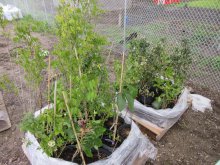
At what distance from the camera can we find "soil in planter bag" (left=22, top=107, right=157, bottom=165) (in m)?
1.50

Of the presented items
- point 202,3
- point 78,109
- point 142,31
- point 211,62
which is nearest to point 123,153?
point 78,109

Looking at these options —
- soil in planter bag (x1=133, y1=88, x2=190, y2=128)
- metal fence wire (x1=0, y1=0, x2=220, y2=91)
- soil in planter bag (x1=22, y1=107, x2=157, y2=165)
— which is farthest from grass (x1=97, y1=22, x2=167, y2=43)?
soil in planter bag (x1=22, y1=107, x2=157, y2=165)

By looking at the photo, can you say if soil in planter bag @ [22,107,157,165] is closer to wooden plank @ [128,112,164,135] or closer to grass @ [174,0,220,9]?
wooden plank @ [128,112,164,135]

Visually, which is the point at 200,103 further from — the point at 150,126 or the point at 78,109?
the point at 78,109

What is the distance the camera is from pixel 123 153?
1587 mm

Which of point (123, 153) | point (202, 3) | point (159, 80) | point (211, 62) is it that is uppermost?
point (202, 3)

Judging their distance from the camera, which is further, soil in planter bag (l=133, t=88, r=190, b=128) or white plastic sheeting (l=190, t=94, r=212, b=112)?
white plastic sheeting (l=190, t=94, r=212, b=112)

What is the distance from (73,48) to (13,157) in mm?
1456

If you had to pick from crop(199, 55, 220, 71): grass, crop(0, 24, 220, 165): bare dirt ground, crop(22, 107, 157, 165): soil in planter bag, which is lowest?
crop(0, 24, 220, 165): bare dirt ground

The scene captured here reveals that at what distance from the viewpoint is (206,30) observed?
158 inches

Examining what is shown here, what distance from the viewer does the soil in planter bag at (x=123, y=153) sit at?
4.92ft

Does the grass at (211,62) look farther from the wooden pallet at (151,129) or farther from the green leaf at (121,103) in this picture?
the green leaf at (121,103)

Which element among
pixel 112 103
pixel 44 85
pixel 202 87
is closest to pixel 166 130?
pixel 112 103

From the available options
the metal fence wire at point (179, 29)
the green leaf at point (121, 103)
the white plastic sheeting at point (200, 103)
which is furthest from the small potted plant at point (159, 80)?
the metal fence wire at point (179, 29)
